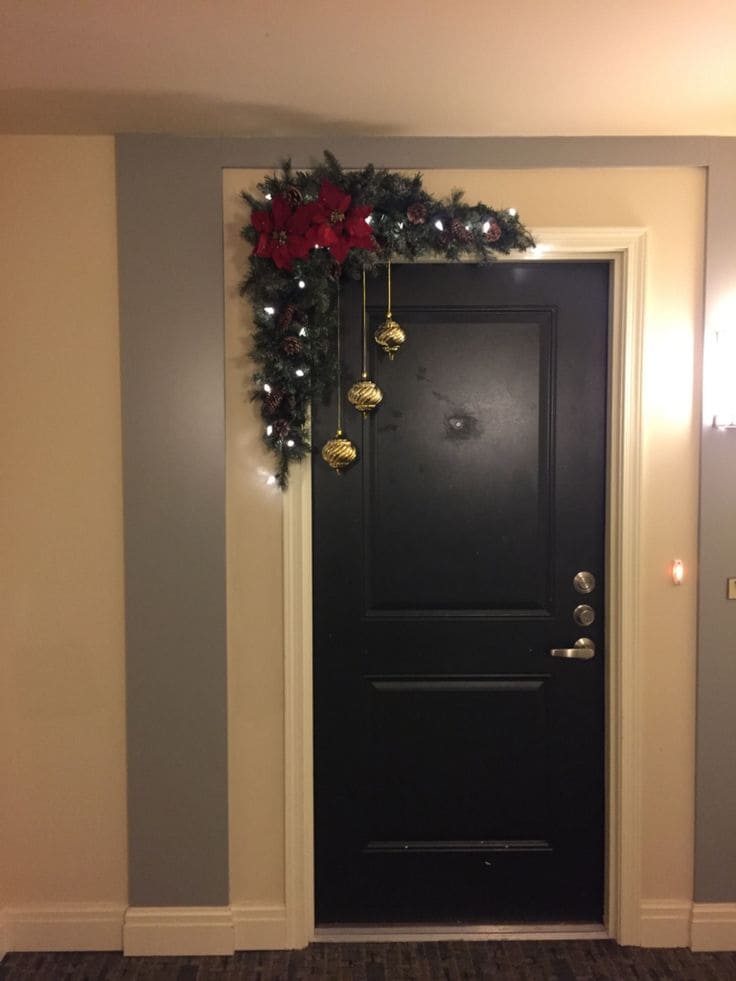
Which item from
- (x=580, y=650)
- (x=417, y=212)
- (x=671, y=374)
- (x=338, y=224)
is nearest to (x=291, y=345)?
(x=338, y=224)

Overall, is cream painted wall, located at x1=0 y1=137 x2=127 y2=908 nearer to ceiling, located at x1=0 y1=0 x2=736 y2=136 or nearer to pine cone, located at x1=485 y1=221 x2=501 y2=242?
ceiling, located at x1=0 y1=0 x2=736 y2=136

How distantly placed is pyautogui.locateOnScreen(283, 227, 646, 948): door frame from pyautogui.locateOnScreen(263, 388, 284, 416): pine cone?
0.65 feet

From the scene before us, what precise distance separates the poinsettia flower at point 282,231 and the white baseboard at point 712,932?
2323 mm

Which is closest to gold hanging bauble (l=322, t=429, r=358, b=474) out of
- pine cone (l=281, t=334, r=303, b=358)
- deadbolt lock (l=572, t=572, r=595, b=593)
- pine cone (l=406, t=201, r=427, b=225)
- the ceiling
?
pine cone (l=281, t=334, r=303, b=358)

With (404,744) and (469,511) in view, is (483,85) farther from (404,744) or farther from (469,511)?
(404,744)

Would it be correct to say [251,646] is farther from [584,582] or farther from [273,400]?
[584,582]

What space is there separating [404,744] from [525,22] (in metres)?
2.03

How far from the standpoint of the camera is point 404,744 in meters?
2.78

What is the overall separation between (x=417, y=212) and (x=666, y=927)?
7.50ft

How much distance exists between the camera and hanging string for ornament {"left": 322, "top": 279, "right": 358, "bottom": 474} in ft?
8.66

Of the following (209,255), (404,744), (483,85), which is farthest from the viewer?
(404,744)

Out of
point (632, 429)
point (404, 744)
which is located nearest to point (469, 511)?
point (632, 429)

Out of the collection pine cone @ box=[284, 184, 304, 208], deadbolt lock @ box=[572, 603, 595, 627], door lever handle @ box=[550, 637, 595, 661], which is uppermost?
pine cone @ box=[284, 184, 304, 208]

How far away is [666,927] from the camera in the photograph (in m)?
2.69
